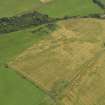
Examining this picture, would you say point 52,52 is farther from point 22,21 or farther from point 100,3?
point 100,3

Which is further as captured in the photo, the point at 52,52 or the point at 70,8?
the point at 70,8

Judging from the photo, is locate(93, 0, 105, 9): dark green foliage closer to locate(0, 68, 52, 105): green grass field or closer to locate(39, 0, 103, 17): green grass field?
locate(39, 0, 103, 17): green grass field

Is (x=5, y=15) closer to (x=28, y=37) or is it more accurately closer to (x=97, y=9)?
(x=28, y=37)

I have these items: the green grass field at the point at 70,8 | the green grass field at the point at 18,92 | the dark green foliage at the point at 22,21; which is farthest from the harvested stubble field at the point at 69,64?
the green grass field at the point at 70,8

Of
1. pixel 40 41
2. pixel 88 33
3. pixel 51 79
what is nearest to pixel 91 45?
pixel 88 33

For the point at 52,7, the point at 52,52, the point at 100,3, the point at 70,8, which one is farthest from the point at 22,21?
the point at 100,3

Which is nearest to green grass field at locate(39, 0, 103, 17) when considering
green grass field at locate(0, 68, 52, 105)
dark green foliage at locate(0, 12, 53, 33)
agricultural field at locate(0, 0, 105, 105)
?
agricultural field at locate(0, 0, 105, 105)

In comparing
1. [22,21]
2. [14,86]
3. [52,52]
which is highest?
[14,86]

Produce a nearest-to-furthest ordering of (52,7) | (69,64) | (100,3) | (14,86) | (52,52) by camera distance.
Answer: (14,86), (69,64), (52,52), (52,7), (100,3)
